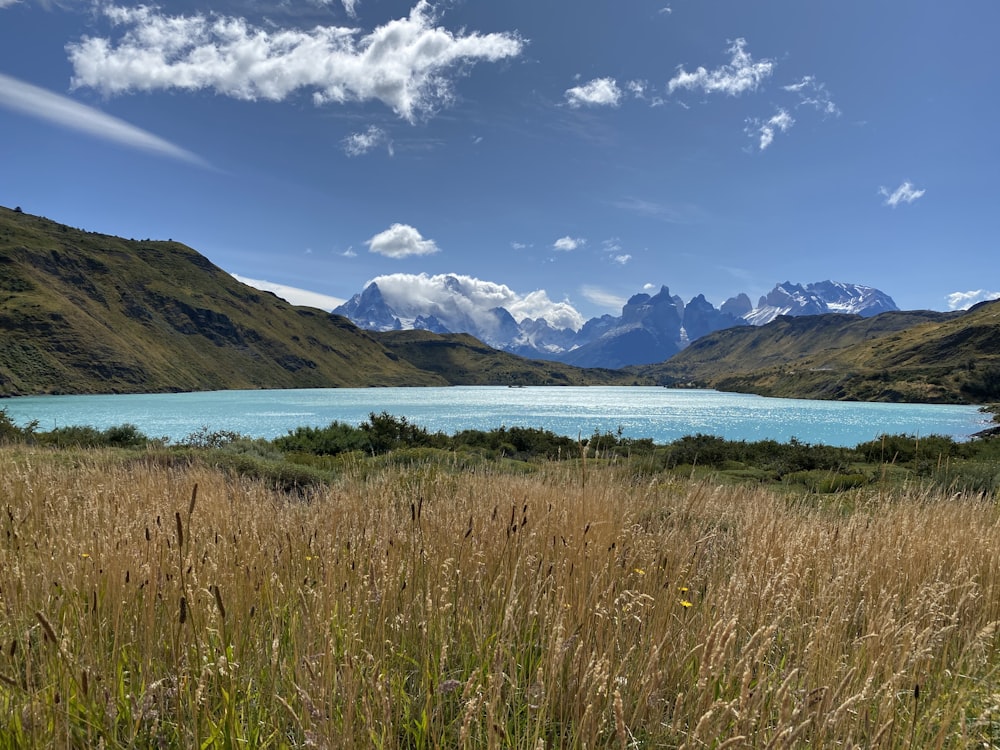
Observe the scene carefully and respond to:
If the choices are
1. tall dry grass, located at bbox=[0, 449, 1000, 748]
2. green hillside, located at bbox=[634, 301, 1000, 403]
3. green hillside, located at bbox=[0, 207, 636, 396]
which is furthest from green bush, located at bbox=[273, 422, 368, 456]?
green hillside, located at bbox=[634, 301, 1000, 403]

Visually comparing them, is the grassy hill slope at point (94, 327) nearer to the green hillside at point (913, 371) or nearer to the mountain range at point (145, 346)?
the mountain range at point (145, 346)

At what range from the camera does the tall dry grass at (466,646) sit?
70.5 inches

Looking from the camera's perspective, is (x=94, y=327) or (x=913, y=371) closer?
(x=913, y=371)

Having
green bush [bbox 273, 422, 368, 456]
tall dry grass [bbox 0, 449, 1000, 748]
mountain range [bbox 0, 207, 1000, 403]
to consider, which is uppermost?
mountain range [bbox 0, 207, 1000, 403]

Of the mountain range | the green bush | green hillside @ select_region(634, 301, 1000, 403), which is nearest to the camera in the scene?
the green bush

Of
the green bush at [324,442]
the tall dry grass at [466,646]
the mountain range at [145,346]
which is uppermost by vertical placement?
the mountain range at [145,346]

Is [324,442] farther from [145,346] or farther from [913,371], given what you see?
[145,346]

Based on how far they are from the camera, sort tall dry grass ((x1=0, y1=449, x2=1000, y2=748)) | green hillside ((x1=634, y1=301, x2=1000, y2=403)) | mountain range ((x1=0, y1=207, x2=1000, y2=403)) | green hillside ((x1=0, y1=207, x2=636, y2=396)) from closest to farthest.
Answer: tall dry grass ((x1=0, y1=449, x2=1000, y2=748)) < green hillside ((x1=634, y1=301, x2=1000, y2=403)) < mountain range ((x1=0, y1=207, x2=1000, y2=403)) < green hillside ((x1=0, y1=207, x2=636, y2=396))

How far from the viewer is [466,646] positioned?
98.2 inches

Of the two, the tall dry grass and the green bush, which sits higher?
the tall dry grass

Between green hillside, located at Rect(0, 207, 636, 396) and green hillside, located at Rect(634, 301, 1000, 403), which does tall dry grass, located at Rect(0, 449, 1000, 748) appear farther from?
green hillside, located at Rect(0, 207, 636, 396)

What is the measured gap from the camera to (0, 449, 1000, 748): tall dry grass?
1.79 metres

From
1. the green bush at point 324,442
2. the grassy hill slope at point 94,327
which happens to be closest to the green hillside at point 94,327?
the grassy hill slope at point 94,327

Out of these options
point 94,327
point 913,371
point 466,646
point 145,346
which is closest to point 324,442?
point 466,646
